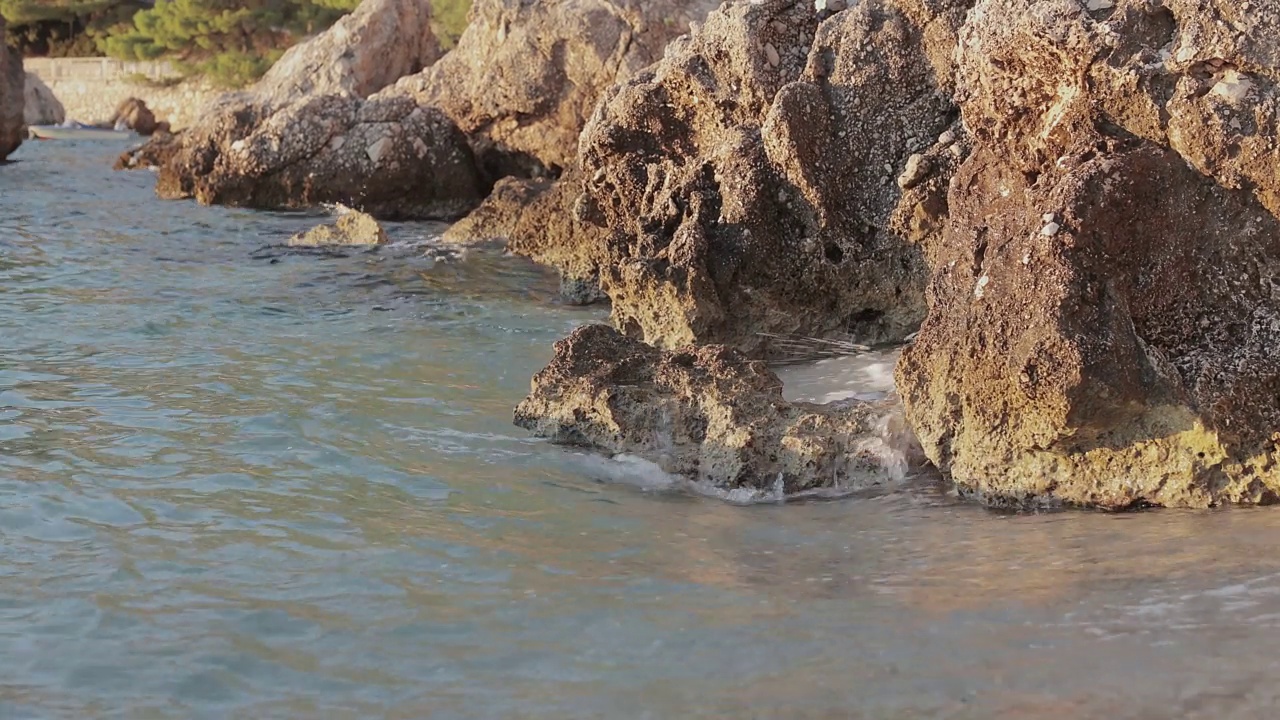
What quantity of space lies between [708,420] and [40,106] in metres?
34.8

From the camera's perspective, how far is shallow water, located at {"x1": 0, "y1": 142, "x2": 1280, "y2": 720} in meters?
2.97

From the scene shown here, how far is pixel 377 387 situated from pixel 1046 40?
335 cm

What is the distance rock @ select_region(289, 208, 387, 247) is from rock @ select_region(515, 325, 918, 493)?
Result: 650 cm

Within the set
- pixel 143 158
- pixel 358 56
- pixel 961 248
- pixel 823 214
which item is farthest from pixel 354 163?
pixel 961 248

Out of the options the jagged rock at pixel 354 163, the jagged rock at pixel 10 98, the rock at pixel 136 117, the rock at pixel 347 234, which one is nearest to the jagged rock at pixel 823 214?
the rock at pixel 347 234

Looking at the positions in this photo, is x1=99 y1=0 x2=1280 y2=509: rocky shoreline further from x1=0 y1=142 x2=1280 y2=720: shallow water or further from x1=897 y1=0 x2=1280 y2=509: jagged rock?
x1=0 y1=142 x2=1280 y2=720: shallow water

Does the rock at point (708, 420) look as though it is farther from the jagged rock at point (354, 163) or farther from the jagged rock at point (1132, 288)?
the jagged rock at point (354, 163)

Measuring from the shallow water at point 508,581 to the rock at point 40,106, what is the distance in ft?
Result: 105

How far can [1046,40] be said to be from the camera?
450 cm

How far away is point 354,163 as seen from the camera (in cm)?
1430

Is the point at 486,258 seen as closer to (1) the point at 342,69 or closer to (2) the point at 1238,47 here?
(2) the point at 1238,47

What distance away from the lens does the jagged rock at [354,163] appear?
14.3 meters

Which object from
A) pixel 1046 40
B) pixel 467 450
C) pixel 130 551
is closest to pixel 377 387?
pixel 467 450

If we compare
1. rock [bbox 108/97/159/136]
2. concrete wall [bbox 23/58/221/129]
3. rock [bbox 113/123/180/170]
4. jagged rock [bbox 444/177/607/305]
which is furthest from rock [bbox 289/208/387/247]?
concrete wall [bbox 23/58/221/129]
